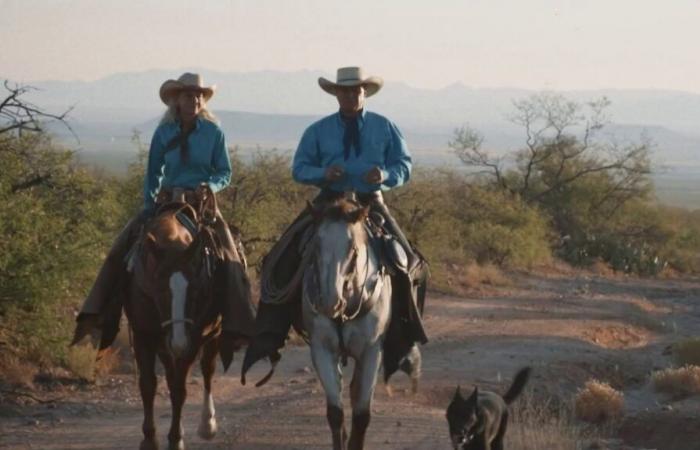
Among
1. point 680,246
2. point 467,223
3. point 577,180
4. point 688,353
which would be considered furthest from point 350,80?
point 680,246

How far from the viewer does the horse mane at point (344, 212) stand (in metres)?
9.05

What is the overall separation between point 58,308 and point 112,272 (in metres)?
4.12

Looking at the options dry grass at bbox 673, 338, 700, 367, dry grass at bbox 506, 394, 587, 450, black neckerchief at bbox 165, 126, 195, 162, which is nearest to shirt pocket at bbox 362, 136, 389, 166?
black neckerchief at bbox 165, 126, 195, 162

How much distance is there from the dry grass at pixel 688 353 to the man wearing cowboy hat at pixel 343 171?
10.7 metres

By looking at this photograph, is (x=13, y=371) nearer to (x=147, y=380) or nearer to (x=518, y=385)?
(x=147, y=380)

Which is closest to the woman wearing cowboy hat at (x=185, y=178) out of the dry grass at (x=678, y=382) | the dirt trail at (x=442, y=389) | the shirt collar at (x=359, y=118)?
the shirt collar at (x=359, y=118)

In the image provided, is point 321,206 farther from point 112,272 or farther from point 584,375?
point 584,375

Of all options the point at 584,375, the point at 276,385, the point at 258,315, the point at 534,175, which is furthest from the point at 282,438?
the point at 534,175

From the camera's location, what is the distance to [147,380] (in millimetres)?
10047

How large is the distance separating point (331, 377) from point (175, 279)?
4.35ft

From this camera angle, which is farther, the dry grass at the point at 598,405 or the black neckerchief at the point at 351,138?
the dry grass at the point at 598,405

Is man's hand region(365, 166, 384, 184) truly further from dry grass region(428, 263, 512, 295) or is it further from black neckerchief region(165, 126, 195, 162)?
dry grass region(428, 263, 512, 295)

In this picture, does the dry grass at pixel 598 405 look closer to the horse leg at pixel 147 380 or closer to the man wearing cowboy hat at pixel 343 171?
the man wearing cowboy hat at pixel 343 171

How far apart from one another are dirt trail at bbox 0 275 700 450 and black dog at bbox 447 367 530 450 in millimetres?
898
